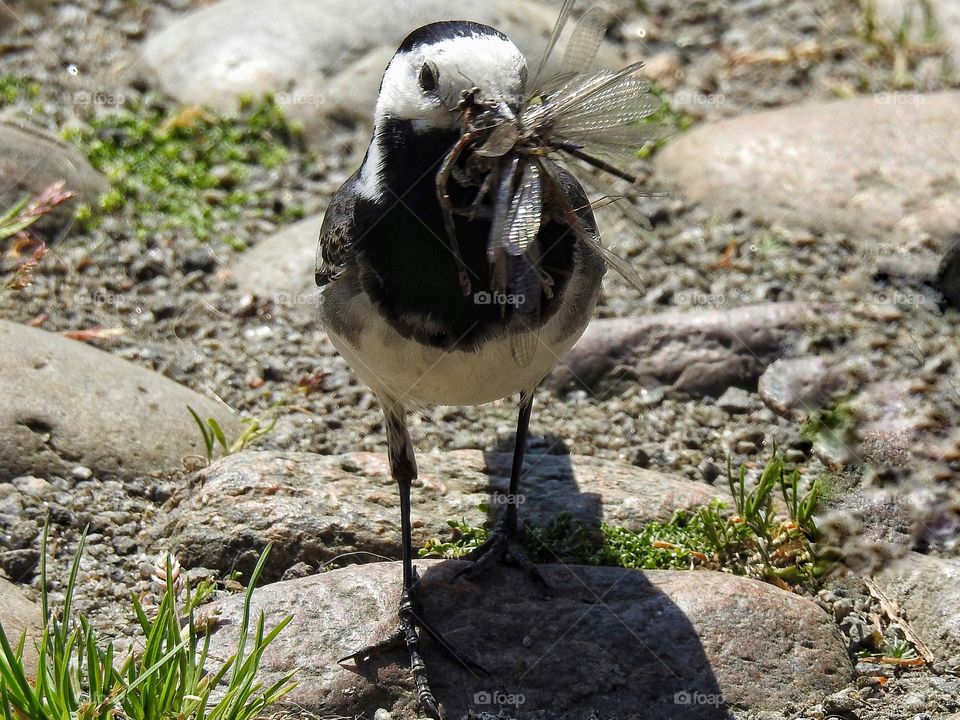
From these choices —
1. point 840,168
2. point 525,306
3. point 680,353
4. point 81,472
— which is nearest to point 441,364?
point 525,306

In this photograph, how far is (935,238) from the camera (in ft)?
21.9

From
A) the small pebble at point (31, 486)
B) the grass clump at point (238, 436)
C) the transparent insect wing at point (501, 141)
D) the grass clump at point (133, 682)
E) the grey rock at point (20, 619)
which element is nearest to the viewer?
the grass clump at point (133, 682)

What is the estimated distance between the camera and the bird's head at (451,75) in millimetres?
3562

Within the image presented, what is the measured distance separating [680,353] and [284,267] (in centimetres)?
227

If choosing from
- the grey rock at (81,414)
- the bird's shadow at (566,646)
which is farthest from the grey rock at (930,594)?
the grey rock at (81,414)

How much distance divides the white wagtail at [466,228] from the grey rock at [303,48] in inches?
143

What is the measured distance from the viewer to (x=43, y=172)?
6.58 m

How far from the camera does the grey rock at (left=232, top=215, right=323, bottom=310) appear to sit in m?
6.49

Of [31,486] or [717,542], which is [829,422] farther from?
[31,486]

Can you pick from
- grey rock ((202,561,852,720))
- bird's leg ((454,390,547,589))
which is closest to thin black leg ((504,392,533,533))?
bird's leg ((454,390,547,589))

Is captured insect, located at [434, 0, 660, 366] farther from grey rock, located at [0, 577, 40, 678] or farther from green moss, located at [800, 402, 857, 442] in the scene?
green moss, located at [800, 402, 857, 442]

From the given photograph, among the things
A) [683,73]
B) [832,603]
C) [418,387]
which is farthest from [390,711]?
[683,73]

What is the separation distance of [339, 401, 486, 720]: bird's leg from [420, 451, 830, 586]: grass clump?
37cm

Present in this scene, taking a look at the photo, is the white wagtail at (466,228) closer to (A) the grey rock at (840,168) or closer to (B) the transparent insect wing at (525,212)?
(B) the transparent insect wing at (525,212)
